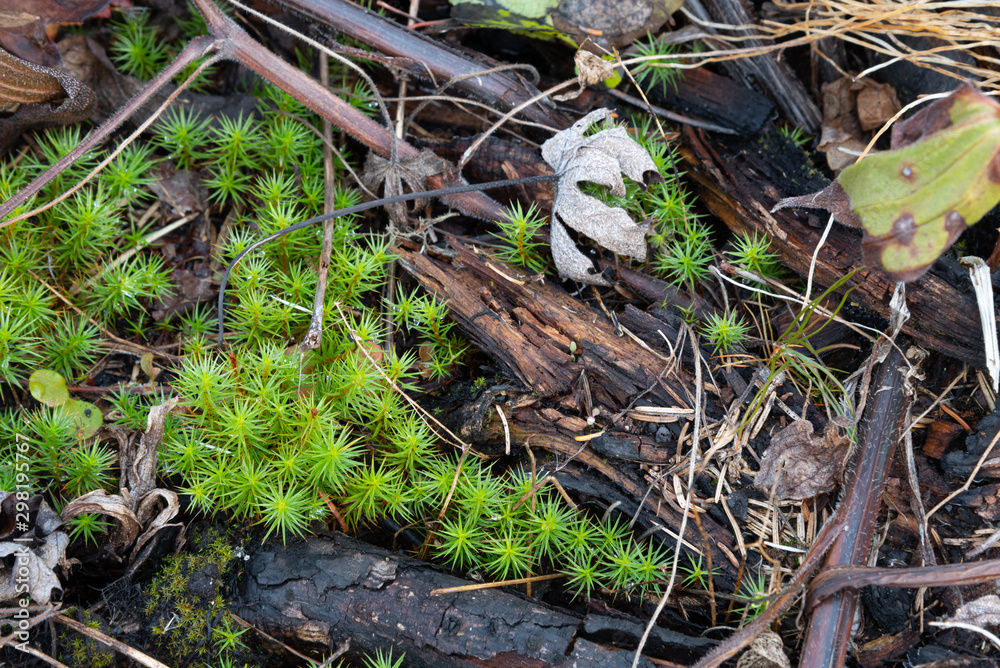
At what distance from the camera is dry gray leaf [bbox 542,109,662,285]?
105 inches

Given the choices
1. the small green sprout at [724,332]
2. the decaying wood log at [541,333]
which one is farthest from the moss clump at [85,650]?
the small green sprout at [724,332]

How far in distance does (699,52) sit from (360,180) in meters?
1.81

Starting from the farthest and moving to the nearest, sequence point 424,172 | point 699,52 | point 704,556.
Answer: point 699,52
point 424,172
point 704,556

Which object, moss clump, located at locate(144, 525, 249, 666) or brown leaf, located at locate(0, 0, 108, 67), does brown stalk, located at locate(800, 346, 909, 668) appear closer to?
moss clump, located at locate(144, 525, 249, 666)

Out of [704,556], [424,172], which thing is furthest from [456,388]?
[704,556]


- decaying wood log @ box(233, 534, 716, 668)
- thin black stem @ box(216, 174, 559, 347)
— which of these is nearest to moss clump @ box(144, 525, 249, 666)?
decaying wood log @ box(233, 534, 716, 668)

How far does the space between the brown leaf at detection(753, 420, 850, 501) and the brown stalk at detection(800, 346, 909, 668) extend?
0.24 feet

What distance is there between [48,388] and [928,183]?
3.54 meters

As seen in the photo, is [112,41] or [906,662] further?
[112,41]

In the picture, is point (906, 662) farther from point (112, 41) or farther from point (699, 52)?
point (112, 41)

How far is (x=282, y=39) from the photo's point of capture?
3223mm

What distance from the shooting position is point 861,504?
2.35 meters

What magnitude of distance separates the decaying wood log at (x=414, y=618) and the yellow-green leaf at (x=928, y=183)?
157 centimetres

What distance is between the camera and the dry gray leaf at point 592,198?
2656 mm
